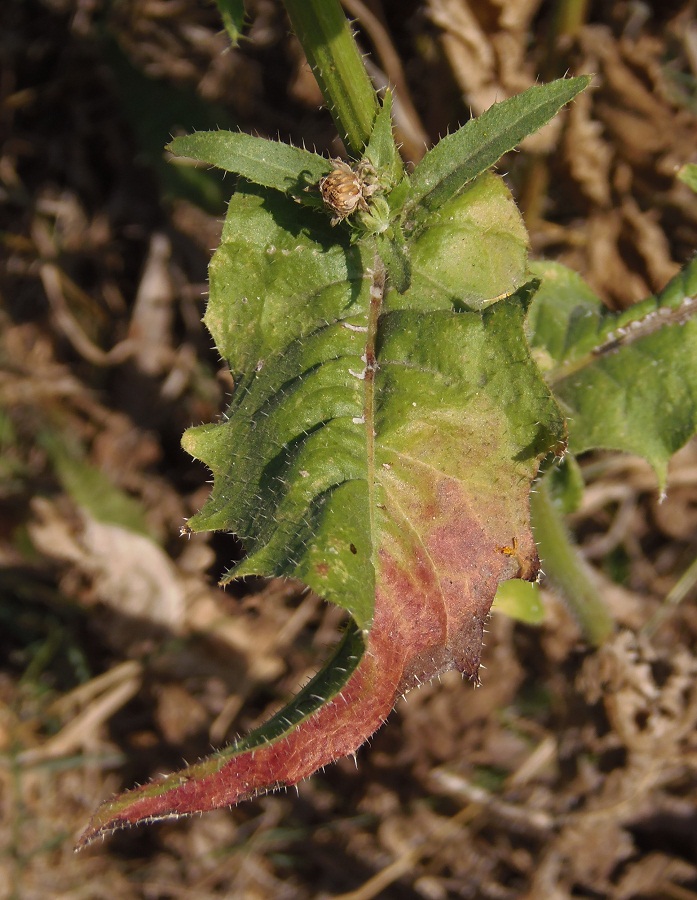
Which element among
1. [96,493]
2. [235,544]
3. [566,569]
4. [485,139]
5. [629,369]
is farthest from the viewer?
→ [96,493]

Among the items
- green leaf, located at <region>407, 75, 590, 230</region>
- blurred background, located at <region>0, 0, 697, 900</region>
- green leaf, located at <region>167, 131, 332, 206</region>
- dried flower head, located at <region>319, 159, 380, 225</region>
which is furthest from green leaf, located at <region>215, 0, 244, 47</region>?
blurred background, located at <region>0, 0, 697, 900</region>

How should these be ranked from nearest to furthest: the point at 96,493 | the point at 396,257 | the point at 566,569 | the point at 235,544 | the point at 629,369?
the point at 396,257 → the point at 629,369 → the point at 566,569 → the point at 235,544 → the point at 96,493

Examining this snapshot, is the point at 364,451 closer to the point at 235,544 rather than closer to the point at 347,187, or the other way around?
the point at 347,187

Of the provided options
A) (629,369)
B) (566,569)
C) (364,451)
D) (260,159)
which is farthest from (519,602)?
(260,159)

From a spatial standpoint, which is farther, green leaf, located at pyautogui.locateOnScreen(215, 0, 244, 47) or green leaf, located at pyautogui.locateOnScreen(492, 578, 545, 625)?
green leaf, located at pyautogui.locateOnScreen(492, 578, 545, 625)

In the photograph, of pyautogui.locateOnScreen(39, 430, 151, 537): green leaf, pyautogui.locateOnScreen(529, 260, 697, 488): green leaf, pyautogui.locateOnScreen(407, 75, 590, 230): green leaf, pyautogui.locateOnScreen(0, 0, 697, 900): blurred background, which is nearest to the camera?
pyautogui.locateOnScreen(407, 75, 590, 230): green leaf

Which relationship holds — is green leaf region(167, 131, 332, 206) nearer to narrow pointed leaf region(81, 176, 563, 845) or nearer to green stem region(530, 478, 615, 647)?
narrow pointed leaf region(81, 176, 563, 845)

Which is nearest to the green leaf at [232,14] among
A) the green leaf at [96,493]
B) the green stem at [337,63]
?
the green stem at [337,63]
